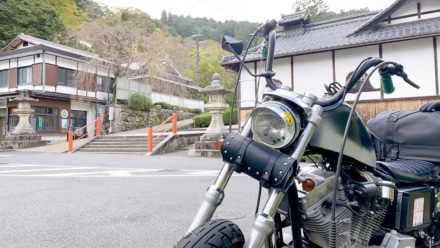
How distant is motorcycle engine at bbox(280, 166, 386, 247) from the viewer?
131 cm

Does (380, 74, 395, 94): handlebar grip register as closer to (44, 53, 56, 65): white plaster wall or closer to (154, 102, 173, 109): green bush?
(44, 53, 56, 65): white plaster wall

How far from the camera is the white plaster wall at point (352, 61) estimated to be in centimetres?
1103

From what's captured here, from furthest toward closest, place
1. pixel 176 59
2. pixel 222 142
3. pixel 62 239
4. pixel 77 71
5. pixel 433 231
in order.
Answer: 1. pixel 176 59
2. pixel 77 71
3. pixel 62 239
4. pixel 433 231
5. pixel 222 142

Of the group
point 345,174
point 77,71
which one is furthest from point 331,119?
point 77,71

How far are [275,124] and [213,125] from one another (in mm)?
9663

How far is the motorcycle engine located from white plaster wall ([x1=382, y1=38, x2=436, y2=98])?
1005cm

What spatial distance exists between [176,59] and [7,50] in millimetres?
10454

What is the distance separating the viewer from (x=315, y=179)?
1.41 meters

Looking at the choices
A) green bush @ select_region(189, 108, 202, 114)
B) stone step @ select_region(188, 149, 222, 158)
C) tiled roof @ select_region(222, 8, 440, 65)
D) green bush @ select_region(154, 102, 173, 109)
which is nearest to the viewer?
stone step @ select_region(188, 149, 222, 158)

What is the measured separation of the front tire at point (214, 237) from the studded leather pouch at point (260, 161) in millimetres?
216

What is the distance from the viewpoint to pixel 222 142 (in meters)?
1.30

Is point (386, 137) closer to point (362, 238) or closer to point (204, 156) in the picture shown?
point (362, 238)

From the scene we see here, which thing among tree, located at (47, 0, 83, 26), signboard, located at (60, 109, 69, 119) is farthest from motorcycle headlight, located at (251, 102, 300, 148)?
tree, located at (47, 0, 83, 26)

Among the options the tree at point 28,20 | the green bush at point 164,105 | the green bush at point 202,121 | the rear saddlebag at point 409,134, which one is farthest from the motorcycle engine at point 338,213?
the tree at point 28,20
